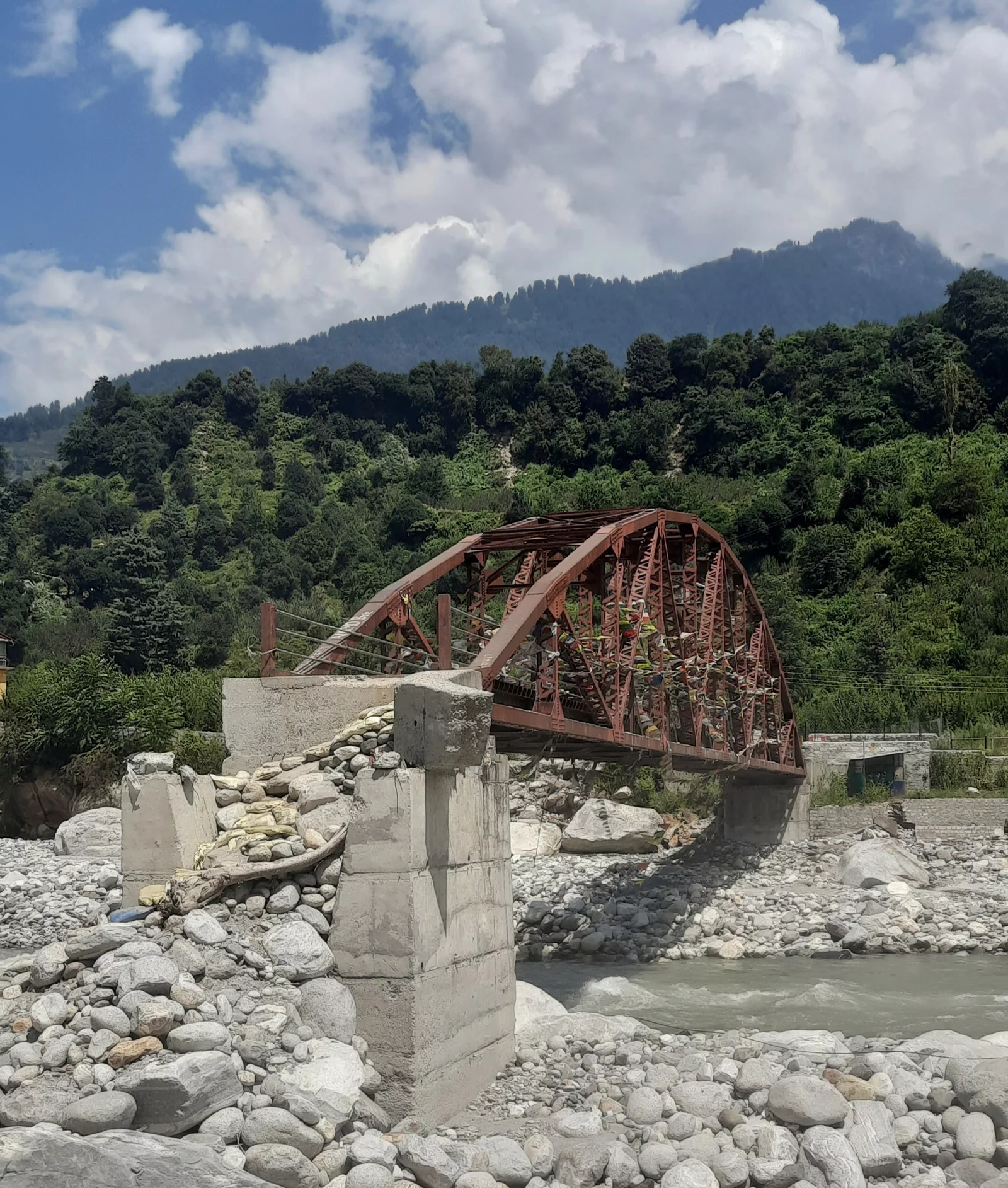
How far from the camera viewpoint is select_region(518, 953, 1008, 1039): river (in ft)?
55.1

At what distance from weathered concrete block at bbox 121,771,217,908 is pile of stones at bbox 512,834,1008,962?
43.4 feet

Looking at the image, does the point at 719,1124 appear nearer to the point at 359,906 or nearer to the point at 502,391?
the point at 359,906

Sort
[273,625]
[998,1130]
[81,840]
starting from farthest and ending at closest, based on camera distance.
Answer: [81,840]
[273,625]
[998,1130]

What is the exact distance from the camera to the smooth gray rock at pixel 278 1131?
841cm

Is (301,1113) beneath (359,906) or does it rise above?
beneath

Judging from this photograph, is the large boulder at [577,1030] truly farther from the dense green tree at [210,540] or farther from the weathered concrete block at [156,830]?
the dense green tree at [210,540]

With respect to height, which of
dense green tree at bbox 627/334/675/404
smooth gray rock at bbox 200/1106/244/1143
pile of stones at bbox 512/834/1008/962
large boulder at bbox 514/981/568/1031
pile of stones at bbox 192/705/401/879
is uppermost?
dense green tree at bbox 627/334/675/404

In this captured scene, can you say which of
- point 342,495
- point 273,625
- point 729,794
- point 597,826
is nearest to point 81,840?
point 597,826

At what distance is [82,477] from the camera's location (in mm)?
89875

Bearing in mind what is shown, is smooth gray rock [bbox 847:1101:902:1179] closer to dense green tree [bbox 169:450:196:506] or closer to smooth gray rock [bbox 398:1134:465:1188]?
smooth gray rock [bbox 398:1134:465:1188]

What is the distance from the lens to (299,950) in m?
10.2

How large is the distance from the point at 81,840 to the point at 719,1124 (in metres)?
24.6

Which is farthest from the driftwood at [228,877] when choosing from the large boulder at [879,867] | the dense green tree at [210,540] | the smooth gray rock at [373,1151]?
the dense green tree at [210,540]

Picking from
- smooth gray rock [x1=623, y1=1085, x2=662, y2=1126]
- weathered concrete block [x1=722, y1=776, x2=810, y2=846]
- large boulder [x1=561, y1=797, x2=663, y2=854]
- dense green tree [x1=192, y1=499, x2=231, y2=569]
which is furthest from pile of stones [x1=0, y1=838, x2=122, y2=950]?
dense green tree [x1=192, y1=499, x2=231, y2=569]
